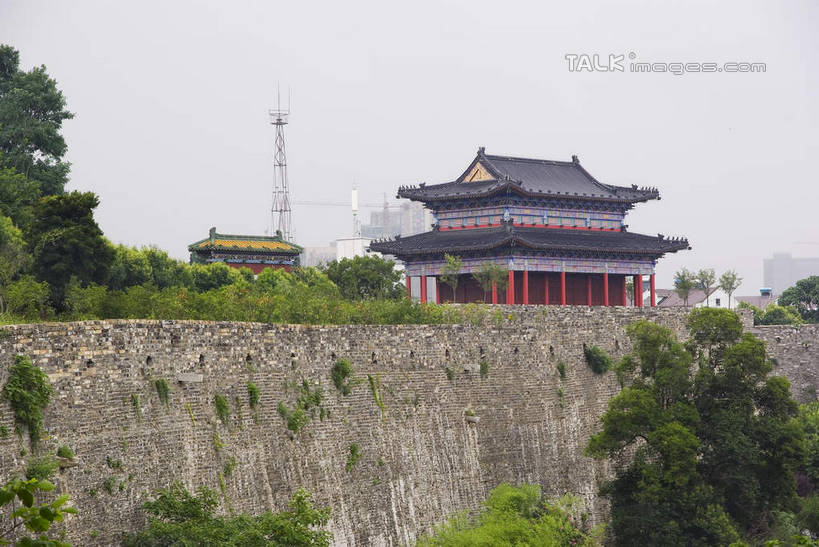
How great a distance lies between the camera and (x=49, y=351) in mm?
19641

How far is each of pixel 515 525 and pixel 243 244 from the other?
96.7 feet

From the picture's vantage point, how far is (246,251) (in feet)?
181

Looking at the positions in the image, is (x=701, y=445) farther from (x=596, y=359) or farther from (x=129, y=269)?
(x=129, y=269)

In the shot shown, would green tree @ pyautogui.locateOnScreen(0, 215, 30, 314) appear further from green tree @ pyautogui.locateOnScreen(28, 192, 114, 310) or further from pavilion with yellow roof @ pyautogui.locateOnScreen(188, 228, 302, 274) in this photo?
pavilion with yellow roof @ pyautogui.locateOnScreen(188, 228, 302, 274)

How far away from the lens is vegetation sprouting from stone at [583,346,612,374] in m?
37.3

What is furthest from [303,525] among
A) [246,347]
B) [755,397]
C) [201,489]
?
[755,397]

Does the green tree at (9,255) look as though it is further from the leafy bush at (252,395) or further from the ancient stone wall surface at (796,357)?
the ancient stone wall surface at (796,357)

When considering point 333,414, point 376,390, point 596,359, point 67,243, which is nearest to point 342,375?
point 333,414

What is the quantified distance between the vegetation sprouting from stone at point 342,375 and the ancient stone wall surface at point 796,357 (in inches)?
1009

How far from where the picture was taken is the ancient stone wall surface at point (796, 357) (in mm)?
48469

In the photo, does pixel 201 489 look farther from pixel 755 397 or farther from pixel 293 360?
pixel 755 397

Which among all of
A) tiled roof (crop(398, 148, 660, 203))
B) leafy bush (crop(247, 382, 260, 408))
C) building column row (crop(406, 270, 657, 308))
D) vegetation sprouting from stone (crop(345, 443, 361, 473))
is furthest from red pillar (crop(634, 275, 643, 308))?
leafy bush (crop(247, 382, 260, 408))

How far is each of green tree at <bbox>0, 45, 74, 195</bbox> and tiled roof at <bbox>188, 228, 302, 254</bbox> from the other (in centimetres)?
1129

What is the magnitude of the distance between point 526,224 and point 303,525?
97.2 ft
